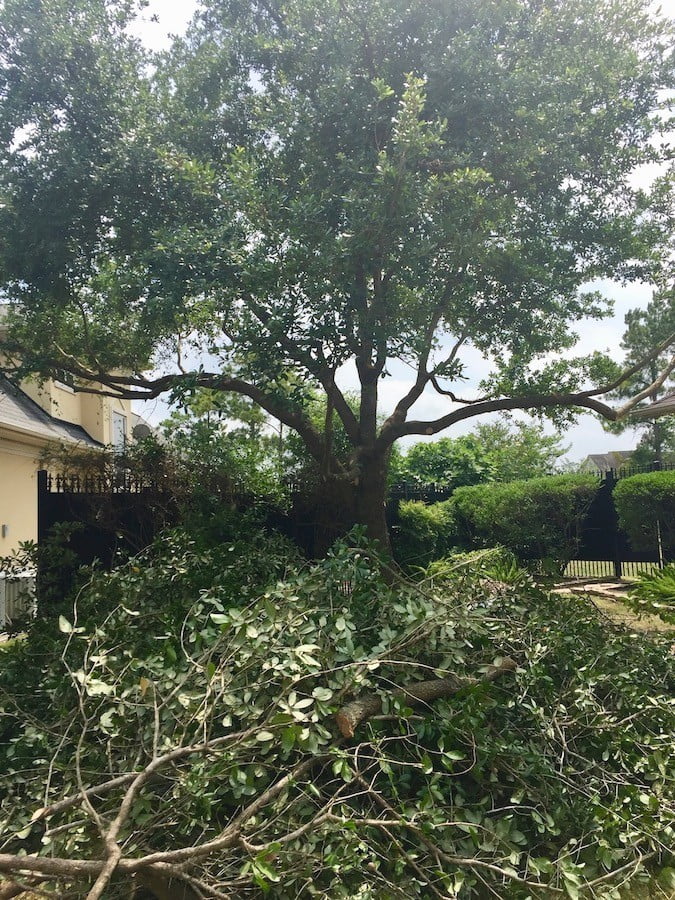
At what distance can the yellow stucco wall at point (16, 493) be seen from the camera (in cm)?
1220

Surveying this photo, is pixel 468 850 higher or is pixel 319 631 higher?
pixel 319 631

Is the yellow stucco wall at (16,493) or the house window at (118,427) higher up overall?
the house window at (118,427)

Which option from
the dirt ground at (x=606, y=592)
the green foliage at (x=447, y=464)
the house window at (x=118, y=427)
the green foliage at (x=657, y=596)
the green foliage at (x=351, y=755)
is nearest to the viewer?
the green foliage at (x=351, y=755)

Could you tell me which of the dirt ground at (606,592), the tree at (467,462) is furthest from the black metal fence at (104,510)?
the tree at (467,462)

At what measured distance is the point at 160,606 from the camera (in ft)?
Result: 17.2

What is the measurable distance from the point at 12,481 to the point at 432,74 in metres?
9.94

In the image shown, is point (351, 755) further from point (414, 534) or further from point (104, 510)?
point (414, 534)

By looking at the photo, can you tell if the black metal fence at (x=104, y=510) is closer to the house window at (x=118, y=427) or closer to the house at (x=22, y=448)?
the house at (x=22, y=448)

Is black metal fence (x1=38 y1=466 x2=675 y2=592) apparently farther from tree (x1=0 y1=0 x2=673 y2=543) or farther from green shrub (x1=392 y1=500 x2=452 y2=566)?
green shrub (x1=392 y1=500 x2=452 y2=566)

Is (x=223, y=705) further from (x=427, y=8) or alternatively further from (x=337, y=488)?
(x=427, y=8)

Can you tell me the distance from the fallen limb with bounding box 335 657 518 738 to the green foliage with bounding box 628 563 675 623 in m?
2.90

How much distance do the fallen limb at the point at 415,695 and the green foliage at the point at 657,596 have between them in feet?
9.51

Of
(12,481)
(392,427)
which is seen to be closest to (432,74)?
(392,427)

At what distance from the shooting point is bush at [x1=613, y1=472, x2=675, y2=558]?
11.5m
